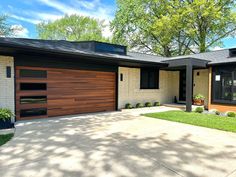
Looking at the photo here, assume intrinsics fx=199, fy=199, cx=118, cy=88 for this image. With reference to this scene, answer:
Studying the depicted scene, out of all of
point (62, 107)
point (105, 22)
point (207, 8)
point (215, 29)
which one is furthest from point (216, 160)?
point (105, 22)

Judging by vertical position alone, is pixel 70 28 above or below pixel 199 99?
above

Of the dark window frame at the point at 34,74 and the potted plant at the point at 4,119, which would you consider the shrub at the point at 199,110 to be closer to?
the dark window frame at the point at 34,74

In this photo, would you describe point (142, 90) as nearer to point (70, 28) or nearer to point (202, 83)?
point (202, 83)

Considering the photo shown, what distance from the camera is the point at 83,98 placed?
9.39m

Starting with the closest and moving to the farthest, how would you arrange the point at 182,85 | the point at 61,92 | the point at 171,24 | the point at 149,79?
the point at 61,92, the point at 149,79, the point at 182,85, the point at 171,24

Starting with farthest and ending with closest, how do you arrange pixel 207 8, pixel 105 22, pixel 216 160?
1. pixel 105 22
2. pixel 207 8
3. pixel 216 160

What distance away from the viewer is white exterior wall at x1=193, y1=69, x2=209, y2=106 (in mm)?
12008

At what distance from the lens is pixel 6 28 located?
21219mm

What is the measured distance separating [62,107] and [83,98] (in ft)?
3.65

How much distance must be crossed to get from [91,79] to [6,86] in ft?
12.2

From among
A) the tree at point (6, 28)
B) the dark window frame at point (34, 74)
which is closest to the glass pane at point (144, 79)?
the dark window frame at point (34, 74)

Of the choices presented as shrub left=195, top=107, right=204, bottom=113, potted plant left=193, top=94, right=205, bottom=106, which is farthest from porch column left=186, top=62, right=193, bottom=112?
potted plant left=193, top=94, right=205, bottom=106

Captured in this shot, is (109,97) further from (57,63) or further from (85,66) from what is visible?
(57,63)

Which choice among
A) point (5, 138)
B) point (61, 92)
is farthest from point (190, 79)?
point (5, 138)
